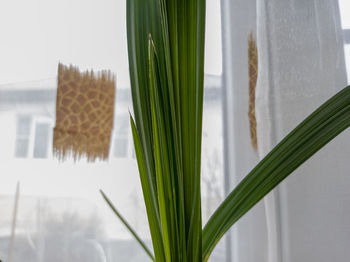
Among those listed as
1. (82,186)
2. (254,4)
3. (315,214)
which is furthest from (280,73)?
(82,186)

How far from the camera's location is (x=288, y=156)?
1.43ft

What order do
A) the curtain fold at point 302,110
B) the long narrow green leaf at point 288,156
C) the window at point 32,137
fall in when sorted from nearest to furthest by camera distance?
the long narrow green leaf at point 288,156 → the curtain fold at point 302,110 → the window at point 32,137

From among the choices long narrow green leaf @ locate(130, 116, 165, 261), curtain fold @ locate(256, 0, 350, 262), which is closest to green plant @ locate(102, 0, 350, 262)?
long narrow green leaf @ locate(130, 116, 165, 261)

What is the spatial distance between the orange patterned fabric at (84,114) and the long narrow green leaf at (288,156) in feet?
1.90

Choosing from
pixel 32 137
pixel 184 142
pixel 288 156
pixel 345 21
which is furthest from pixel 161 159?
pixel 345 21

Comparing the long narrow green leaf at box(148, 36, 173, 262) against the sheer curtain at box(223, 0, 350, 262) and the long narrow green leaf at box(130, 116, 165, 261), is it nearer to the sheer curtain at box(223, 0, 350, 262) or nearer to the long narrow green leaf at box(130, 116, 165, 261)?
the long narrow green leaf at box(130, 116, 165, 261)

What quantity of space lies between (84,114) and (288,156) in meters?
0.70

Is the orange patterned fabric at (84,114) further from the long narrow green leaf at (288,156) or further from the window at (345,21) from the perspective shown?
the window at (345,21)

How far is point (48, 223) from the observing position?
92 centimetres

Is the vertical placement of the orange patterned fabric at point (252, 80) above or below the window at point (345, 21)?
below

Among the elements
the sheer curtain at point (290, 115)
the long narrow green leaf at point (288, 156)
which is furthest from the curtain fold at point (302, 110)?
the long narrow green leaf at point (288, 156)

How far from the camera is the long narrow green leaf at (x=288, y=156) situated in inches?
16.6

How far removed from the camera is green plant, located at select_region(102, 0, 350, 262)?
1.42 feet

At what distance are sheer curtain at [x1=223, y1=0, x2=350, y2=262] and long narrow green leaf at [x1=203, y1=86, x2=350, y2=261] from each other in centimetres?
45
